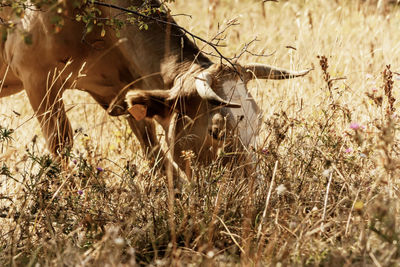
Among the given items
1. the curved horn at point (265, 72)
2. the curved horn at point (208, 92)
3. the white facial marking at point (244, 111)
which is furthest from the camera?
the curved horn at point (265, 72)

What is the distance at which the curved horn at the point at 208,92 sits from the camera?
13.6 feet

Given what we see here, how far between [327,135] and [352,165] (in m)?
0.25

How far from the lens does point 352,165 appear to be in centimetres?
371

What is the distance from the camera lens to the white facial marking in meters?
4.30

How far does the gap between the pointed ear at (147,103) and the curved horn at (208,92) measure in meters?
0.30

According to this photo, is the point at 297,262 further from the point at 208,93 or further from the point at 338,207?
the point at 208,93

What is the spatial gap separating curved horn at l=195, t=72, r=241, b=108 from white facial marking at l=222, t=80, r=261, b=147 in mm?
79

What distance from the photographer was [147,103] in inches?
181

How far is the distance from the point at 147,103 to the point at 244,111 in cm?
69

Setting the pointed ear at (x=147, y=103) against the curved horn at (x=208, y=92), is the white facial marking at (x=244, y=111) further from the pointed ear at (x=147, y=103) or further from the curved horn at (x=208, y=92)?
the pointed ear at (x=147, y=103)

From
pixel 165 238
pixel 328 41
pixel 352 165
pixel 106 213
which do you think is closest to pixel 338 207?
pixel 352 165

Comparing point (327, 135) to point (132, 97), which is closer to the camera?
point (327, 135)

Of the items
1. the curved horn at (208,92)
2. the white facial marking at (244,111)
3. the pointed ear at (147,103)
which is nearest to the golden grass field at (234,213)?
the white facial marking at (244,111)

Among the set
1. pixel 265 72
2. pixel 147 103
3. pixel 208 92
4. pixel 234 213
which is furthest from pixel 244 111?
pixel 234 213
